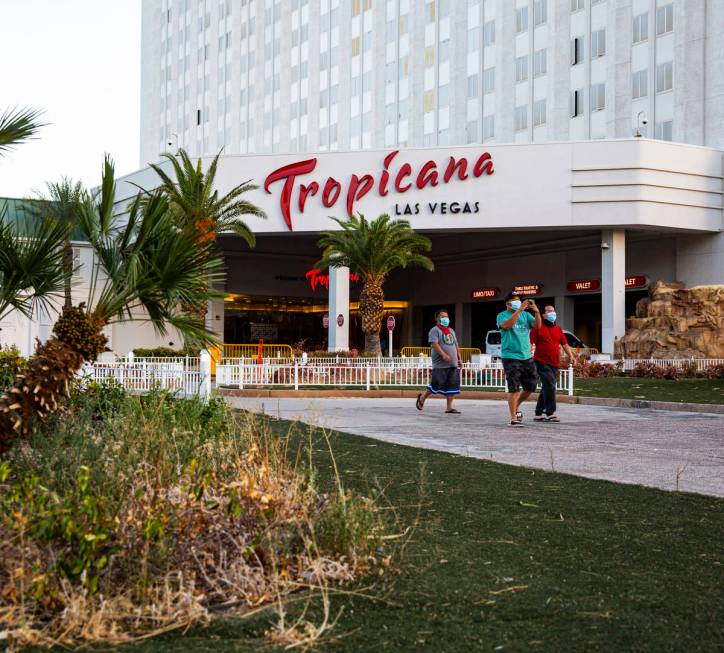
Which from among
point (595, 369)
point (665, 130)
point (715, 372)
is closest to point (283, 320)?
point (665, 130)

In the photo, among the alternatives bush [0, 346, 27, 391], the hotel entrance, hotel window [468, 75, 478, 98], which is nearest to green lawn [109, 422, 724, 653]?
bush [0, 346, 27, 391]

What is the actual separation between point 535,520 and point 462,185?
3654cm

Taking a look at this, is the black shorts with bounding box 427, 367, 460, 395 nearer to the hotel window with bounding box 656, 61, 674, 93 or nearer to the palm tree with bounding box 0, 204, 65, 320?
the palm tree with bounding box 0, 204, 65, 320

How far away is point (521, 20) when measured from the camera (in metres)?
51.5

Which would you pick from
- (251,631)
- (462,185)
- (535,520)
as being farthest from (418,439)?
(462,185)

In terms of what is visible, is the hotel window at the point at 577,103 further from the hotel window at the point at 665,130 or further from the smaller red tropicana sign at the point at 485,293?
the smaller red tropicana sign at the point at 485,293

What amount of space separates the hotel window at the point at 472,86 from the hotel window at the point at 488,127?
69.8 inches

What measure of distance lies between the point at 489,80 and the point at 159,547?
5255 cm

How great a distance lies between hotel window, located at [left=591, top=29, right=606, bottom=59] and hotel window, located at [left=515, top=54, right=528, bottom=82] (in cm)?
463

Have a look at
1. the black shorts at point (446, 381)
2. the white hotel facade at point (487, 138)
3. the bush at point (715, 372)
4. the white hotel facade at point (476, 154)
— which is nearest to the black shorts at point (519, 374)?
the black shorts at point (446, 381)

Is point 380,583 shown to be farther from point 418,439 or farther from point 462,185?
point 462,185

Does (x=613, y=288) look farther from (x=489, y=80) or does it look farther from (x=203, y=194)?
(x=203, y=194)

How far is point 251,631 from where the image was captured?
3.68m

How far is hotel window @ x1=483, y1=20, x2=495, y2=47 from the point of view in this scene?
53.3 meters
